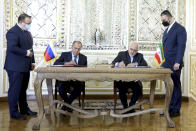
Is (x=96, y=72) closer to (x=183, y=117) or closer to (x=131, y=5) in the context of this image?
(x=183, y=117)

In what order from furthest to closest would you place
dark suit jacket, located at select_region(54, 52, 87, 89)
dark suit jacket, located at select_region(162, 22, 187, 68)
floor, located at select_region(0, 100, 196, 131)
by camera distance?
dark suit jacket, located at select_region(54, 52, 87, 89) < dark suit jacket, located at select_region(162, 22, 187, 68) < floor, located at select_region(0, 100, 196, 131)

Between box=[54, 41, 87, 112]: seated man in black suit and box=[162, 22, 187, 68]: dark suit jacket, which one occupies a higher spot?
box=[162, 22, 187, 68]: dark suit jacket

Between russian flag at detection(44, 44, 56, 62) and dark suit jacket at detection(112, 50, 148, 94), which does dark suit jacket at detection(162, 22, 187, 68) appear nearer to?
dark suit jacket at detection(112, 50, 148, 94)

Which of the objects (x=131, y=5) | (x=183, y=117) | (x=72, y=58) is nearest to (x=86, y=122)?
(x=72, y=58)

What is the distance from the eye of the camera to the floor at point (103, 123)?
10.5ft

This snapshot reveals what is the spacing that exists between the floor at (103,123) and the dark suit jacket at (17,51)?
2.68 feet

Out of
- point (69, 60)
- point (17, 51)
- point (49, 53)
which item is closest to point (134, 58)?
point (69, 60)

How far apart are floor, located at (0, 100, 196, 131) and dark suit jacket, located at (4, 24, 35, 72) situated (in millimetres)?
818

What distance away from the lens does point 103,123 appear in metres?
3.49

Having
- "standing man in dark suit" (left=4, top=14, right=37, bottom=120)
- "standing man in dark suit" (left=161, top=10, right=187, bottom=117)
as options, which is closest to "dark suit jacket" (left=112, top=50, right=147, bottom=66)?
"standing man in dark suit" (left=161, top=10, right=187, bottom=117)

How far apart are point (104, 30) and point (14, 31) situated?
242 centimetres

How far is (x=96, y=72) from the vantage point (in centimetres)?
312

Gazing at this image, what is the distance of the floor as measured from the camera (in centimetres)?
320

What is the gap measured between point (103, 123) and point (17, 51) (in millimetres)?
1664
